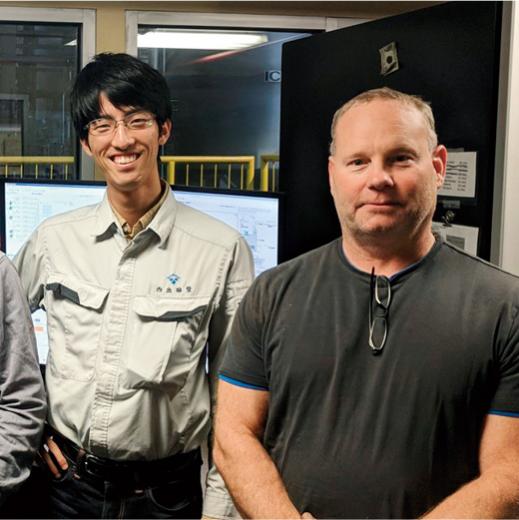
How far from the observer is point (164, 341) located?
1.88 metres

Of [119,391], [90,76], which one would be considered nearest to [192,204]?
[90,76]

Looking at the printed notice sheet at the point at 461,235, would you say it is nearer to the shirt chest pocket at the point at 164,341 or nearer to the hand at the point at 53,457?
the shirt chest pocket at the point at 164,341

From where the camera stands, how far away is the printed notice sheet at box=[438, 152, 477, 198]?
215 centimetres

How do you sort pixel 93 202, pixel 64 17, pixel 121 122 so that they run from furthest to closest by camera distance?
pixel 64 17
pixel 93 202
pixel 121 122

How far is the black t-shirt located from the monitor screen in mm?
951

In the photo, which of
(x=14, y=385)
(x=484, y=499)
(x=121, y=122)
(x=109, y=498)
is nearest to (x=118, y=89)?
(x=121, y=122)

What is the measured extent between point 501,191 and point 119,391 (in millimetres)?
1077

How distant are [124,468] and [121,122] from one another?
0.83 metres

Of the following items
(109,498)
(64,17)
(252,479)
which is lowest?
(109,498)

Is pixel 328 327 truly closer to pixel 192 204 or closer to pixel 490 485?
pixel 490 485

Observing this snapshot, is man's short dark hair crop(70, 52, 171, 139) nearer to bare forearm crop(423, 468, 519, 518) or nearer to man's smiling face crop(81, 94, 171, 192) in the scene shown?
man's smiling face crop(81, 94, 171, 192)

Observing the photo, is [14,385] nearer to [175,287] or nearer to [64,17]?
[175,287]

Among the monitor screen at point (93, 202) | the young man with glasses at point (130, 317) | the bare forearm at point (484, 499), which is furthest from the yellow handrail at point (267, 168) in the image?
the bare forearm at point (484, 499)

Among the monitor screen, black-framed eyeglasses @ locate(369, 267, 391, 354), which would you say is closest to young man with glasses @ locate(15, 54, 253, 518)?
the monitor screen
